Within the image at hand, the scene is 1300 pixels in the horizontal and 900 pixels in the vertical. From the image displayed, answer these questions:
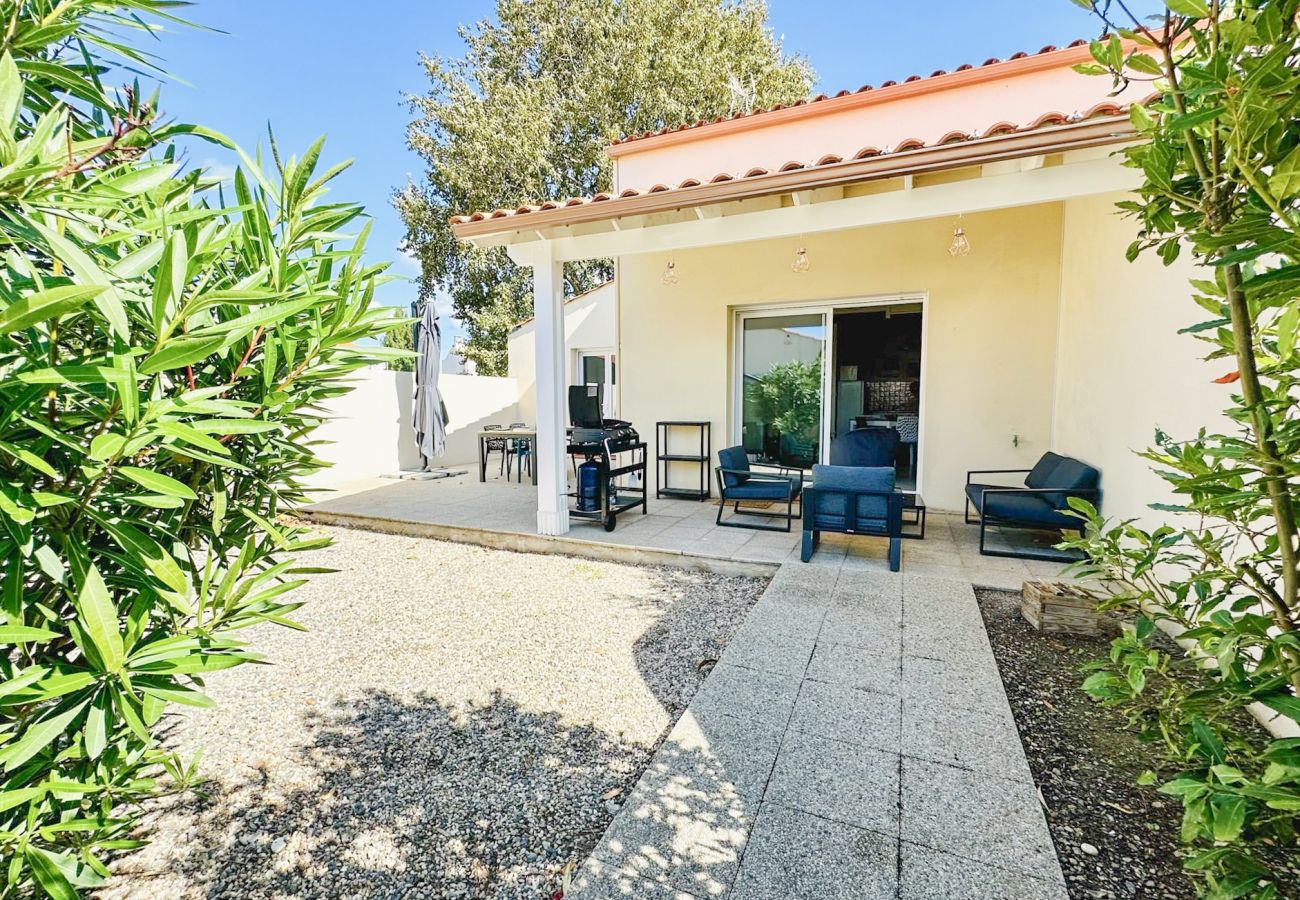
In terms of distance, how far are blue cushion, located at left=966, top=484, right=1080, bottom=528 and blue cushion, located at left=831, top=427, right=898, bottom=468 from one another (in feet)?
3.89

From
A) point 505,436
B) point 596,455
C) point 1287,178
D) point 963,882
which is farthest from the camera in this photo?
point 505,436

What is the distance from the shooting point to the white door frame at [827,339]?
20.8 ft

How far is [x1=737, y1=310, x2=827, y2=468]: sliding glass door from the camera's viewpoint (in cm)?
699

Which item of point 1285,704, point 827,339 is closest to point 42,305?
point 1285,704

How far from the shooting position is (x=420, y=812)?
1999mm

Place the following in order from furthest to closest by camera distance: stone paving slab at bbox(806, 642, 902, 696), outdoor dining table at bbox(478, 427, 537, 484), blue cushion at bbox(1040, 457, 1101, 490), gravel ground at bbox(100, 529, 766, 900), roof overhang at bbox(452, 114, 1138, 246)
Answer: outdoor dining table at bbox(478, 427, 537, 484) → blue cushion at bbox(1040, 457, 1101, 490) → roof overhang at bbox(452, 114, 1138, 246) → stone paving slab at bbox(806, 642, 902, 696) → gravel ground at bbox(100, 529, 766, 900)

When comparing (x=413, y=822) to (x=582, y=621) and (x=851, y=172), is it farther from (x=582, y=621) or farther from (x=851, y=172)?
(x=851, y=172)

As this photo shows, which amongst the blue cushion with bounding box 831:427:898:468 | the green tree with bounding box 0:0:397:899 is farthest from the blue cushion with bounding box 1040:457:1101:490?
the green tree with bounding box 0:0:397:899

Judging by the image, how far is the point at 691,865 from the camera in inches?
65.7

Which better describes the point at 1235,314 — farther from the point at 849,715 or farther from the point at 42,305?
the point at 849,715

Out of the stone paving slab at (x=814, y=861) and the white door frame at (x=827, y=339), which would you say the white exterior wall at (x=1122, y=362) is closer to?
the white door frame at (x=827, y=339)

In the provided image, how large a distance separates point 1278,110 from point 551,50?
19.0m

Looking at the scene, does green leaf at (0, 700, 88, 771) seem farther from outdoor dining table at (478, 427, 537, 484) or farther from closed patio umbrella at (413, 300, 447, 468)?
closed patio umbrella at (413, 300, 447, 468)

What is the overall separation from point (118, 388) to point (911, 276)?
6970 millimetres
